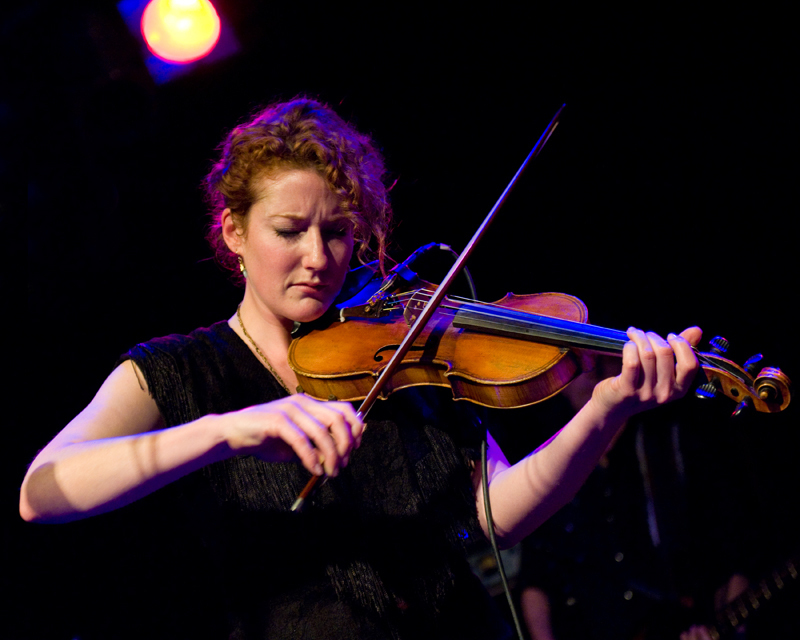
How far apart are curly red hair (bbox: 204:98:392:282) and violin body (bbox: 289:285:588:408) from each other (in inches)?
13.3

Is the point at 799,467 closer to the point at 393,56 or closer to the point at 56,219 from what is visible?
the point at 393,56

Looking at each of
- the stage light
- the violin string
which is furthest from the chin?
the stage light

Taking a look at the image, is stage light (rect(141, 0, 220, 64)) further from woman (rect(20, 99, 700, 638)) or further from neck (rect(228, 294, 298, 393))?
neck (rect(228, 294, 298, 393))

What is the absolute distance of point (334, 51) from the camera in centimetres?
243

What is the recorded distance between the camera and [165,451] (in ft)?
3.02

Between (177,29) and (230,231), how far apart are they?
1.23 meters

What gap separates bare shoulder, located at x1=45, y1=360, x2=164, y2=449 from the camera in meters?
1.04

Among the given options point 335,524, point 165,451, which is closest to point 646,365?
point 335,524

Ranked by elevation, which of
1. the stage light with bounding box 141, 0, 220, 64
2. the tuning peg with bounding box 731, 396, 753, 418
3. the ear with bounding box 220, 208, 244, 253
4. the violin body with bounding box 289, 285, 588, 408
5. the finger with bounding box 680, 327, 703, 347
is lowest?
the tuning peg with bounding box 731, 396, 753, 418

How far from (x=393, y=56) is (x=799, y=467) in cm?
298

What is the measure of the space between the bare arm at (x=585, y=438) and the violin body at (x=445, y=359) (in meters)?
0.12

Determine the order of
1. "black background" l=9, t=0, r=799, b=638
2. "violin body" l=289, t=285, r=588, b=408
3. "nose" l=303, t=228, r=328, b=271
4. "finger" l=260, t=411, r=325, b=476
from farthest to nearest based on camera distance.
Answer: "black background" l=9, t=0, r=799, b=638
"nose" l=303, t=228, r=328, b=271
"violin body" l=289, t=285, r=588, b=408
"finger" l=260, t=411, r=325, b=476

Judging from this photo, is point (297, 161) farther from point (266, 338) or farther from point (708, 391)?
point (708, 391)

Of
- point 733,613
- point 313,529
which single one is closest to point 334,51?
point 313,529
